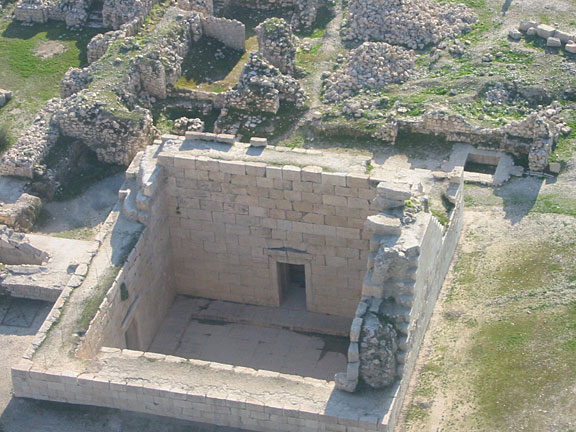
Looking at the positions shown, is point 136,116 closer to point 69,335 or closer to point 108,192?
point 108,192

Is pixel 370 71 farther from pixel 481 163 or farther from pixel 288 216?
pixel 288 216

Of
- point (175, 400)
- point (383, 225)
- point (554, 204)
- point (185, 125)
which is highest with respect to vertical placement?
point (383, 225)

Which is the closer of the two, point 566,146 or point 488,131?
point 566,146

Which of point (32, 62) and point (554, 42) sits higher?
point (554, 42)

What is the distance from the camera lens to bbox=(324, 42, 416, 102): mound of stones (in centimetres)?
3709

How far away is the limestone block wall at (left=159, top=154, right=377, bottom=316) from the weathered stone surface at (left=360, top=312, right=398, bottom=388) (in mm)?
4092

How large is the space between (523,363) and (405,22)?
16472 millimetres

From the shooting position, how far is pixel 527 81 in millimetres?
36656

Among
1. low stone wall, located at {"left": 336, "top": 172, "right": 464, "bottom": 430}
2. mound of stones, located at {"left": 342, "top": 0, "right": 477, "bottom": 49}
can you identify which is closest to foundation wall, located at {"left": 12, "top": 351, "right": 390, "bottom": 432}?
low stone wall, located at {"left": 336, "top": 172, "right": 464, "bottom": 430}

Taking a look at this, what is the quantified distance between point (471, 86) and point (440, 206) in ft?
29.9

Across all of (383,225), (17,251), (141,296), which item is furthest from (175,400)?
(17,251)

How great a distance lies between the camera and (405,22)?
3916 cm

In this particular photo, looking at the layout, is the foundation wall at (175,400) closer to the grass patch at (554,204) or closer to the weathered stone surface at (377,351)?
the weathered stone surface at (377,351)

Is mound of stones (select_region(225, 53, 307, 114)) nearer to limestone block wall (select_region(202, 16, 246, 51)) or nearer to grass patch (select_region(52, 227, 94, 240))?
limestone block wall (select_region(202, 16, 246, 51))
